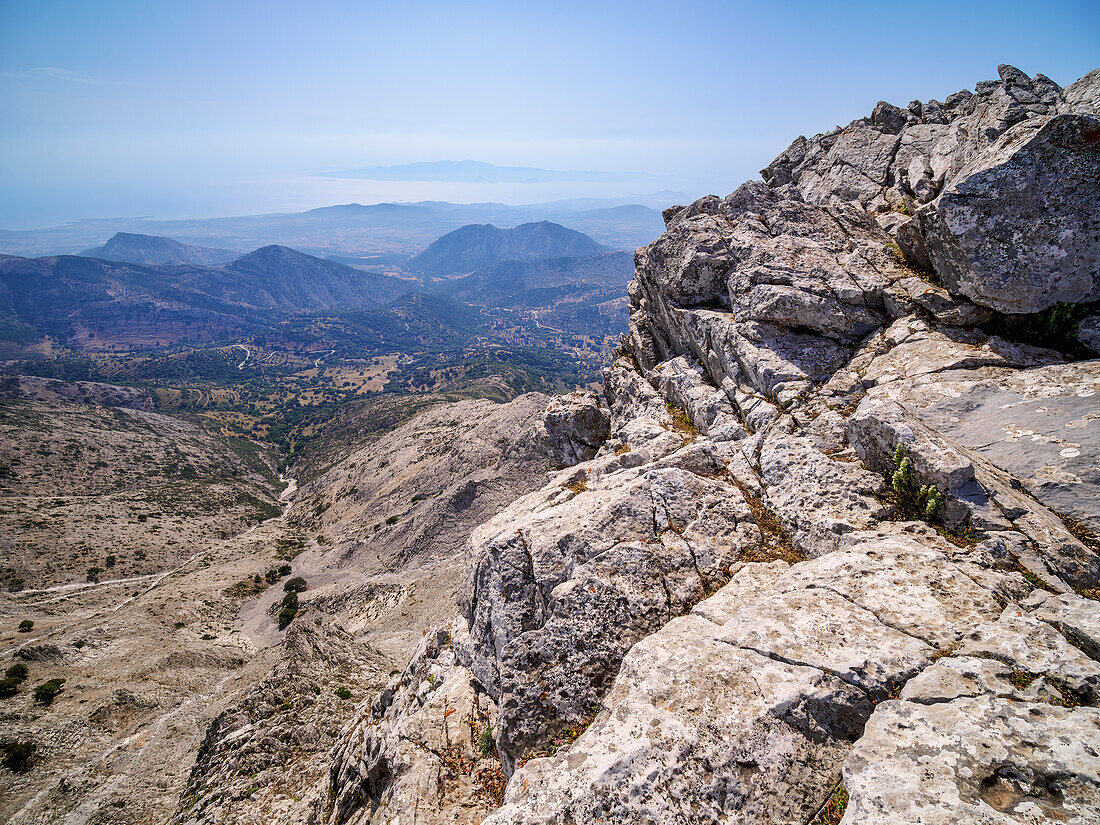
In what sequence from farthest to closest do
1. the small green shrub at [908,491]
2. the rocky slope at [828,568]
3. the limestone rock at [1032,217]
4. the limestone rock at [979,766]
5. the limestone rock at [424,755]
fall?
the limestone rock at [1032,217] → the limestone rock at [424,755] → the small green shrub at [908,491] → the rocky slope at [828,568] → the limestone rock at [979,766]

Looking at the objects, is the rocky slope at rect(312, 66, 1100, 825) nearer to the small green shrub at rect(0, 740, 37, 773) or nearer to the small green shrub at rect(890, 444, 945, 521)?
the small green shrub at rect(890, 444, 945, 521)

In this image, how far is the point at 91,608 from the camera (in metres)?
60.8

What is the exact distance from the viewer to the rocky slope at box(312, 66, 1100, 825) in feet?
23.9

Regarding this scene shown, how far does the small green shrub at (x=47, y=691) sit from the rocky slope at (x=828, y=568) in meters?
34.8

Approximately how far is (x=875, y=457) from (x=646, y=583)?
7432 mm

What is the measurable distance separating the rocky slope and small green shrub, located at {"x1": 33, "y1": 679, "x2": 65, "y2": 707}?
34.8 metres

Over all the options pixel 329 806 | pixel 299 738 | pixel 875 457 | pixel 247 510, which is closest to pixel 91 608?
pixel 247 510

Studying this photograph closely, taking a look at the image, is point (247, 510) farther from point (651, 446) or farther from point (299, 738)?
point (651, 446)

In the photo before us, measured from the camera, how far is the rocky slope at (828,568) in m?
7.30

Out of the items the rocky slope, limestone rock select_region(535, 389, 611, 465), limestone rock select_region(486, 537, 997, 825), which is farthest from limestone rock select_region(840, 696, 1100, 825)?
limestone rock select_region(535, 389, 611, 465)

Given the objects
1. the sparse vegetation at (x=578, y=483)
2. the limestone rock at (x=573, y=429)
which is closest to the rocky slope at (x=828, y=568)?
the sparse vegetation at (x=578, y=483)

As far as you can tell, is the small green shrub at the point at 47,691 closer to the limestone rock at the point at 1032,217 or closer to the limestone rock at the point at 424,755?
the limestone rock at the point at 424,755

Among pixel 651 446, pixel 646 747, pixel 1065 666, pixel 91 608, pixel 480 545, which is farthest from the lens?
pixel 91 608

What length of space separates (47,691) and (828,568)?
59.6 meters
